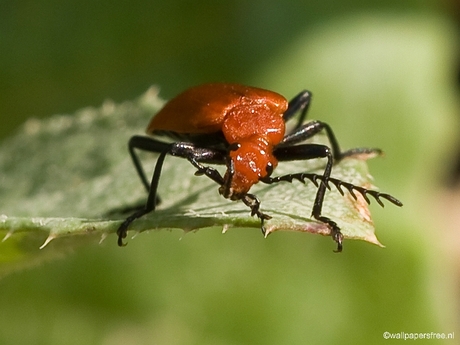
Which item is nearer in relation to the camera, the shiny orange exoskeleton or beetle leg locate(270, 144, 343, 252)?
beetle leg locate(270, 144, 343, 252)

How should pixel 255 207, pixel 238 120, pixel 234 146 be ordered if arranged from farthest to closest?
pixel 238 120
pixel 234 146
pixel 255 207

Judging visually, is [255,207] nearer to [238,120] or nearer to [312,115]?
[238,120]

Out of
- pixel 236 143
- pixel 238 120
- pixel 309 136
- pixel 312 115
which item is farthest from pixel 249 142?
pixel 312 115

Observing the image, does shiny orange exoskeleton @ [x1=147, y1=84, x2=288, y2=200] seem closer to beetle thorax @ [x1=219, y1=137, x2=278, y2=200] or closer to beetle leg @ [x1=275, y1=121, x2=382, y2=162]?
beetle thorax @ [x1=219, y1=137, x2=278, y2=200]

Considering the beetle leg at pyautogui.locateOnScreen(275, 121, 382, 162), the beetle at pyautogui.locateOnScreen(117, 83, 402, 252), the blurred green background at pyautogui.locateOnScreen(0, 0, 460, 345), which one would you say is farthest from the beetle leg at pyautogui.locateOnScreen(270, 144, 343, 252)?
the blurred green background at pyautogui.locateOnScreen(0, 0, 460, 345)

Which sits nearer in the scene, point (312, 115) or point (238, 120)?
point (238, 120)
